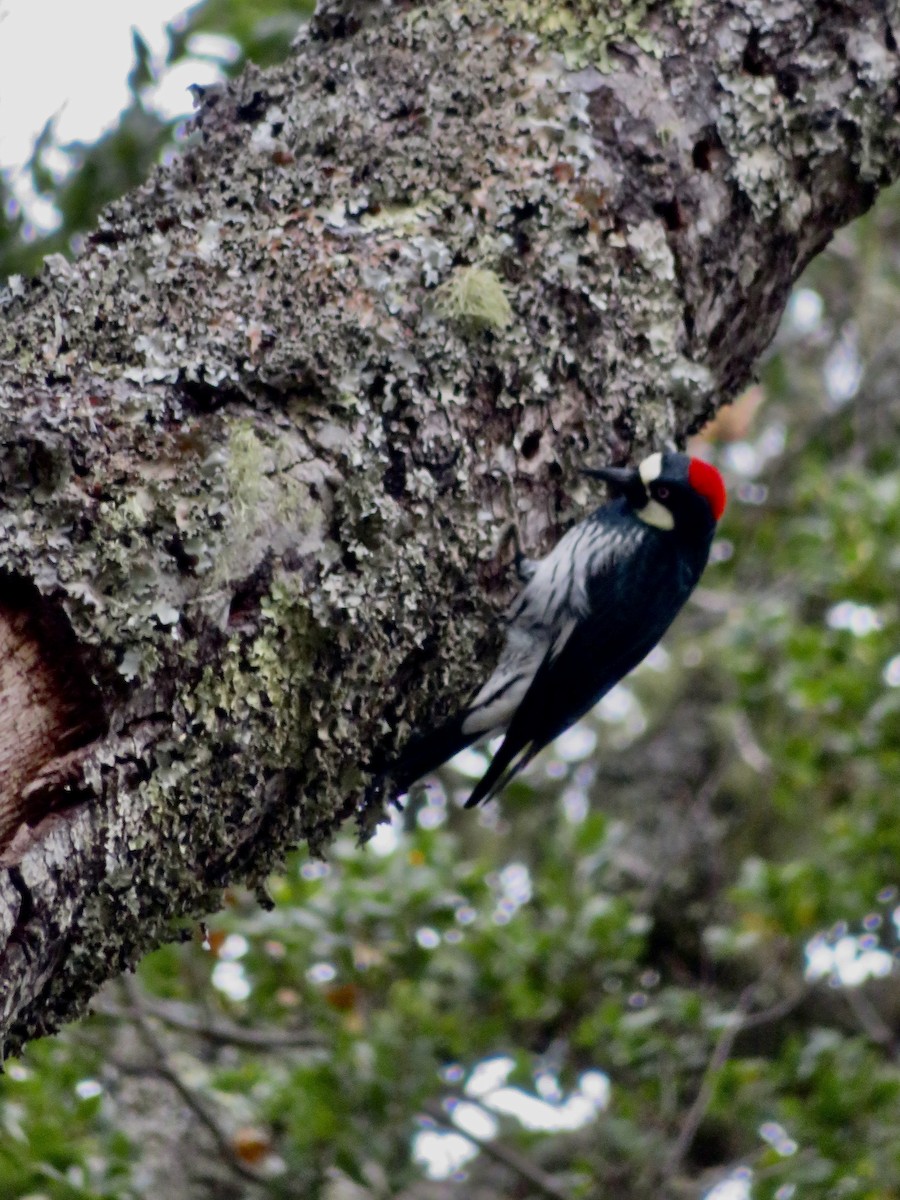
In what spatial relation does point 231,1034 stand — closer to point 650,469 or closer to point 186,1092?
point 186,1092

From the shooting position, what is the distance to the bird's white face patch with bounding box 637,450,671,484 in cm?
269

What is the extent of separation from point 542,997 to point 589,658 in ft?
4.25

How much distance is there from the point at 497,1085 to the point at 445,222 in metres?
2.41

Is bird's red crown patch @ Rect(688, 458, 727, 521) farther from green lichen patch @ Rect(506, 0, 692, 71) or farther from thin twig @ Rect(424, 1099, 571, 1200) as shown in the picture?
thin twig @ Rect(424, 1099, 571, 1200)

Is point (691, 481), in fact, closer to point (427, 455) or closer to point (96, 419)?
point (427, 455)

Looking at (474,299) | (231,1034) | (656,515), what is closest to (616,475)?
(474,299)

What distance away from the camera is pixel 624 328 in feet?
7.70

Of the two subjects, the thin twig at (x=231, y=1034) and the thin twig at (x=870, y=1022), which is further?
the thin twig at (x=870, y=1022)

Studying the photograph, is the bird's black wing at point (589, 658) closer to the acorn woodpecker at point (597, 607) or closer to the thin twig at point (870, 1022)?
the acorn woodpecker at point (597, 607)

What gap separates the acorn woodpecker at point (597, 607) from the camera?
2.83 m

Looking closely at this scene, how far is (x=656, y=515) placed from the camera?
3.14 m

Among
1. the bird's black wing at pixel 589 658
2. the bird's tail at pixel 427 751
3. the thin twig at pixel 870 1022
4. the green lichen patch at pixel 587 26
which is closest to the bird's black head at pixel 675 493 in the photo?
the bird's black wing at pixel 589 658

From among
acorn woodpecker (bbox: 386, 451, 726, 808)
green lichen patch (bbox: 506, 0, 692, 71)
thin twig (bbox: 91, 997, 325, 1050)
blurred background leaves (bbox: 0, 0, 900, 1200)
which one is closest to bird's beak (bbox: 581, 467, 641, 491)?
acorn woodpecker (bbox: 386, 451, 726, 808)

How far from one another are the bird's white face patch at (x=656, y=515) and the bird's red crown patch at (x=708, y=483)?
0.09 meters
